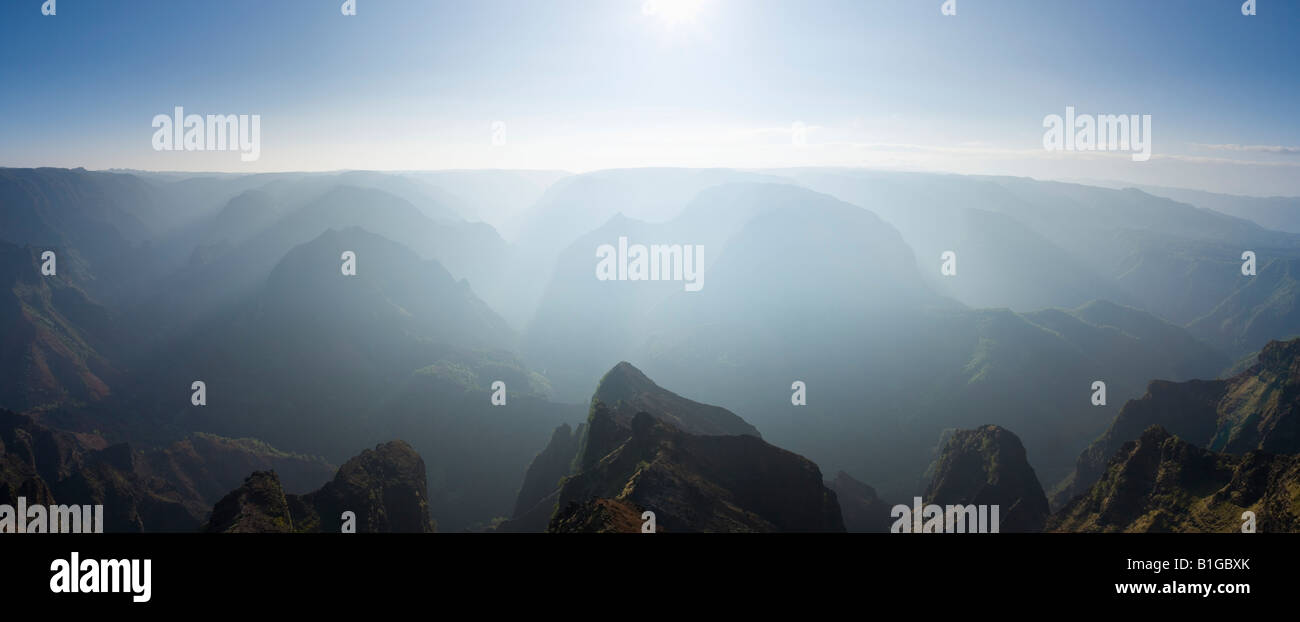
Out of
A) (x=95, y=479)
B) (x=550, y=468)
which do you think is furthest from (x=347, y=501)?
(x=95, y=479)

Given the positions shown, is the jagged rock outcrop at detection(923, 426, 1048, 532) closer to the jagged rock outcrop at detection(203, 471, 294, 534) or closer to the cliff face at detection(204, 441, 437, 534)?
the cliff face at detection(204, 441, 437, 534)

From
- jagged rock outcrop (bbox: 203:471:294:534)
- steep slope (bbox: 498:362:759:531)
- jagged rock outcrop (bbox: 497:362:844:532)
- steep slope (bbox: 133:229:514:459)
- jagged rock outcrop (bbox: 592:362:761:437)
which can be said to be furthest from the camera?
steep slope (bbox: 133:229:514:459)

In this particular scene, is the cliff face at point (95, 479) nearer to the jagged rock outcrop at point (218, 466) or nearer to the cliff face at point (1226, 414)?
the jagged rock outcrop at point (218, 466)

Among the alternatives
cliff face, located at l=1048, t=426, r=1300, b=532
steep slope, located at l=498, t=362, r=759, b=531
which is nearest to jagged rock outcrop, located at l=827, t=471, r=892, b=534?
steep slope, located at l=498, t=362, r=759, b=531

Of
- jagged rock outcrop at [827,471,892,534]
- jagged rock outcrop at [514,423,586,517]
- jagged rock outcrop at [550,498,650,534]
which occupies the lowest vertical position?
jagged rock outcrop at [827,471,892,534]

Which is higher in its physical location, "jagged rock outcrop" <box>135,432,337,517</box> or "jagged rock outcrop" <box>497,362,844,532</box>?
"jagged rock outcrop" <box>497,362,844,532</box>

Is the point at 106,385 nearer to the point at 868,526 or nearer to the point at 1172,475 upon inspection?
the point at 868,526

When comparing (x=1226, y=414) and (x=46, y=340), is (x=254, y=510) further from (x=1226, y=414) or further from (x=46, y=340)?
(x=46, y=340)
